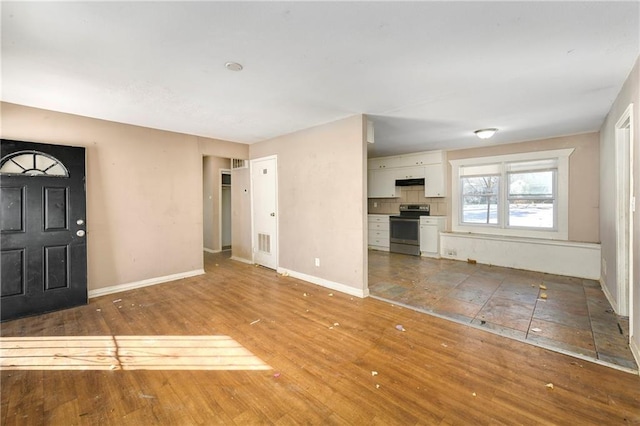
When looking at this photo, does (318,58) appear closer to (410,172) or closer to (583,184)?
(410,172)

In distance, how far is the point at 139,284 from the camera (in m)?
4.10

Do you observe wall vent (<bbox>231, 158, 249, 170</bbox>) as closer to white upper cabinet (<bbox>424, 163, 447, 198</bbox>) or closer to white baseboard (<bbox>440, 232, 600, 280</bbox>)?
white upper cabinet (<bbox>424, 163, 447, 198</bbox>)

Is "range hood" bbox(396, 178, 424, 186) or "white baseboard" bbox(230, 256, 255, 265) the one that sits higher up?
"range hood" bbox(396, 178, 424, 186)

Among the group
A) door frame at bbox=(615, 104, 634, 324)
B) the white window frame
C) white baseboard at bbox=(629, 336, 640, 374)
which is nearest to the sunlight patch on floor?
white baseboard at bbox=(629, 336, 640, 374)

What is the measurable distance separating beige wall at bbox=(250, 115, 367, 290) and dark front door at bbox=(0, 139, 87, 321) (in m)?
2.81

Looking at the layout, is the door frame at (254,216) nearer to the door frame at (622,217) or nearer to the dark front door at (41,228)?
the dark front door at (41,228)

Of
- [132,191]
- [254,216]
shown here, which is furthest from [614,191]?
[132,191]

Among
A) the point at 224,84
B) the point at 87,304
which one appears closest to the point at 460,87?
the point at 224,84

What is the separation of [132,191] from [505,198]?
6843 mm

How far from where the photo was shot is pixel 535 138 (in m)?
5.06

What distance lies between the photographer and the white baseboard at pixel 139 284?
12.3 feet

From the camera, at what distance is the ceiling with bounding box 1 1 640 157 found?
166 cm

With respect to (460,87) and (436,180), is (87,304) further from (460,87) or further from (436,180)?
(436,180)

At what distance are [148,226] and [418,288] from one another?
430 cm
